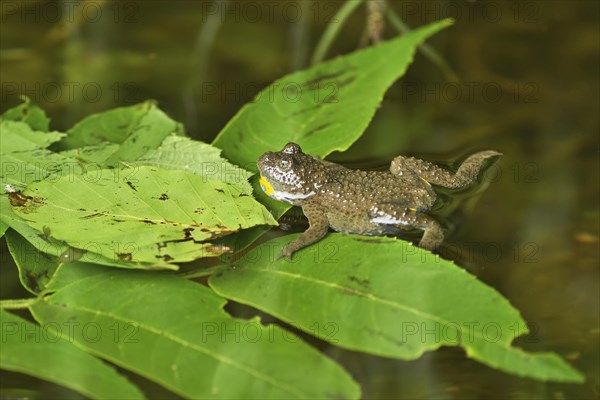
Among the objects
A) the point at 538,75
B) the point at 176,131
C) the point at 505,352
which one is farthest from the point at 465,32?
the point at 505,352

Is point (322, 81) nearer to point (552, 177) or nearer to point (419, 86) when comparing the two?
point (419, 86)

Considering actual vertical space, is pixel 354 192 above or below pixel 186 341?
above

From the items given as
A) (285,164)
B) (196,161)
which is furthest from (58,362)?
(285,164)

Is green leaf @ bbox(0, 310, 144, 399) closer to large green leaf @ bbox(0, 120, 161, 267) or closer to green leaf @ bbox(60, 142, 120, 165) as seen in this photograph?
large green leaf @ bbox(0, 120, 161, 267)

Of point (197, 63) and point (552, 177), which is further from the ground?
point (197, 63)

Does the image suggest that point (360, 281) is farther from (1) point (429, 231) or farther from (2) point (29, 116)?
(2) point (29, 116)

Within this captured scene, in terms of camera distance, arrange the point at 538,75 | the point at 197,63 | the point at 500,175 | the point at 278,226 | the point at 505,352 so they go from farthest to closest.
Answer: the point at 197,63 < the point at 538,75 < the point at 500,175 < the point at 278,226 < the point at 505,352

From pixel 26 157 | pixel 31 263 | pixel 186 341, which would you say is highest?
pixel 26 157
